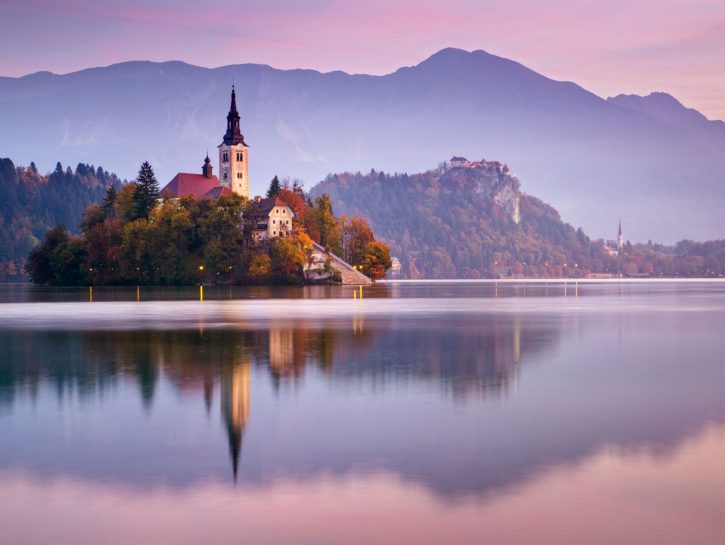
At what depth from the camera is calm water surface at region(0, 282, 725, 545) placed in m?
13.1

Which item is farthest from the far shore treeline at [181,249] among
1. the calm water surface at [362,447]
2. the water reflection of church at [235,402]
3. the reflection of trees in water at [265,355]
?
the water reflection of church at [235,402]

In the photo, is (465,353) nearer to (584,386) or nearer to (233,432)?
(584,386)

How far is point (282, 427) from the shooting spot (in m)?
20.6

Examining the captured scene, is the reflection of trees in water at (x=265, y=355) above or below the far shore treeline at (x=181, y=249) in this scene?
below

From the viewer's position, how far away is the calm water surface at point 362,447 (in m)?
13.1

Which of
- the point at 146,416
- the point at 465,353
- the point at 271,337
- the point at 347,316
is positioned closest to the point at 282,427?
the point at 146,416

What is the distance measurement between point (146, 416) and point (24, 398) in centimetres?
532

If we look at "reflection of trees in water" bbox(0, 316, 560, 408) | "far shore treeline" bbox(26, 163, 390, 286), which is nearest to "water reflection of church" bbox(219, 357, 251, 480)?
"reflection of trees in water" bbox(0, 316, 560, 408)

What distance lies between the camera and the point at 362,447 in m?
18.4

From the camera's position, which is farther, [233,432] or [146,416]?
[146,416]

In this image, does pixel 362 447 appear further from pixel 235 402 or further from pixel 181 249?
pixel 181 249

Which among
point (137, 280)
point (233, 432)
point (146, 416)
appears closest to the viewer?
point (233, 432)

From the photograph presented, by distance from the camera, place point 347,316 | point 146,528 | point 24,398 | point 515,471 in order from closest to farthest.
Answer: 1. point 146,528
2. point 515,471
3. point 24,398
4. point 347,316

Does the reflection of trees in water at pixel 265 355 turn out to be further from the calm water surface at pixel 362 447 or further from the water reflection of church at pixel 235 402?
the water reflection of church at pixel 235 402
